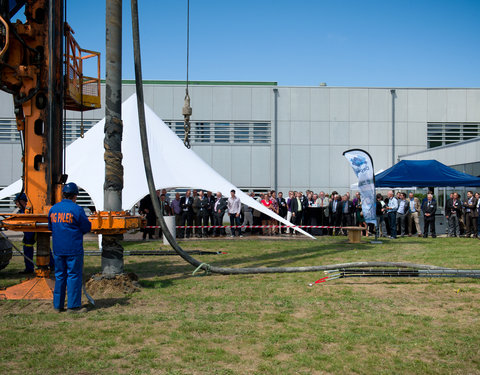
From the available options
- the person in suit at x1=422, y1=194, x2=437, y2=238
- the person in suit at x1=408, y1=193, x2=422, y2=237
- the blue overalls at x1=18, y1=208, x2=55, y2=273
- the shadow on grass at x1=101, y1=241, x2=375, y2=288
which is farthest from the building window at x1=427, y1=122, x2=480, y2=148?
the blue overalls at x1=18, y1=208, x2=55, y2=273

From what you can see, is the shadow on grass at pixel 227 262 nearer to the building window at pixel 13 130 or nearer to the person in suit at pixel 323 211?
the person in suit at pixel 323 211

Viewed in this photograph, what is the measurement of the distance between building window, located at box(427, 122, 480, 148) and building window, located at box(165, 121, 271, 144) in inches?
365

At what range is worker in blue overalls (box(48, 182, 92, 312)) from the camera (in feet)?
20.3

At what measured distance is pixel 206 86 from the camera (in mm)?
26234

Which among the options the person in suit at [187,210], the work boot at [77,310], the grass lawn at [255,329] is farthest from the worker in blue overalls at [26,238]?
the person in suit at [187,210]

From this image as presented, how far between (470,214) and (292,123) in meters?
11.4

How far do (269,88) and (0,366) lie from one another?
2351cm

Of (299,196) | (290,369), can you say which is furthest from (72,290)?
(299,196)

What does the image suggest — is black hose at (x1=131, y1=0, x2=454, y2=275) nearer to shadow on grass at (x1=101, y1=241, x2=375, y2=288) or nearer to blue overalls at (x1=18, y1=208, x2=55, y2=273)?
shadow on grass at (x1=101, y1=241, x2=375, y2=288)

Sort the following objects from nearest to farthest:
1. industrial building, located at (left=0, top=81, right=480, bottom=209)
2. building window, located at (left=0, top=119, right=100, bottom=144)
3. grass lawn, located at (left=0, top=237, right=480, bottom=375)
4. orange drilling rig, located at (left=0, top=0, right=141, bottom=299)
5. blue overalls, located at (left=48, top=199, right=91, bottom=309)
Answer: grass lawn, located at (left=0, top=237, right=480, bottom=375)
blue overalls, located at (left=48, top=199, right=91, bottom=309)
orange drilling rig, located at (left=0, top=0, right=141, bottom=299)
building window, located at (left=0, top=119, right=100, bottom=144)
industrial building, located at (left=0, top=81, right=480, bottom=209)

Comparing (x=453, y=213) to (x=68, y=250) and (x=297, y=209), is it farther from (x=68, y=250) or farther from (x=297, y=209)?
(x=68, y=250)

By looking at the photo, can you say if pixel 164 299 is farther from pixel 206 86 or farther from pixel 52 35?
pixel 206 86

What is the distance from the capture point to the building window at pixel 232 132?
26391 mm

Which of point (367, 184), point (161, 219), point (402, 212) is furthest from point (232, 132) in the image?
point (161, 219)
